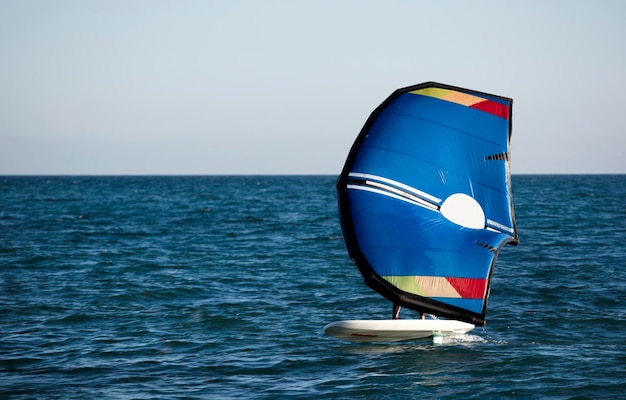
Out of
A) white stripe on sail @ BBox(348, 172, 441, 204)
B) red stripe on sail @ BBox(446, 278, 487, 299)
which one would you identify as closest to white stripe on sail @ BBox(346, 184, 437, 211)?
white stripe on sail @ BBox(348, 172, 441, 204)

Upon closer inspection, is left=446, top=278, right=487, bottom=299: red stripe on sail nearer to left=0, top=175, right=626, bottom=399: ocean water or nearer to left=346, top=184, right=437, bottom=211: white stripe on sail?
left=0, top=175, right=626, bottom=399: ocean water

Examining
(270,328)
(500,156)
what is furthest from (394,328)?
(270,328)

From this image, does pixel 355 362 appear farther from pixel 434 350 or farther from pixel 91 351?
pixel 91 351

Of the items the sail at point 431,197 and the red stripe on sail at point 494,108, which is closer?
the sail at point 431,197

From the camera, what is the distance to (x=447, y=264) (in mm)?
16594

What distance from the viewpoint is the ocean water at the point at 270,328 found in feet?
50.6

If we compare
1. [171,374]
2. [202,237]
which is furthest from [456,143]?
[202,237]

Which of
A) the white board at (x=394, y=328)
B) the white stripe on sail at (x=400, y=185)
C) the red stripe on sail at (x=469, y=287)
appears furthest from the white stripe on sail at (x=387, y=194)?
the white board at (x=394, y=328)

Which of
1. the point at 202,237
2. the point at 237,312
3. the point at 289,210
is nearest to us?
the point at 237,312

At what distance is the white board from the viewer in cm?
1684

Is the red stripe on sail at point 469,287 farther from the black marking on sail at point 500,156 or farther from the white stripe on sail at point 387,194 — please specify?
the black marking on sail at point 500,156

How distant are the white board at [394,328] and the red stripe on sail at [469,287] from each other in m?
0.96

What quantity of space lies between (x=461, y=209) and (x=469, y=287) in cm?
167

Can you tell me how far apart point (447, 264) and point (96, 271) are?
1913 centimetres
